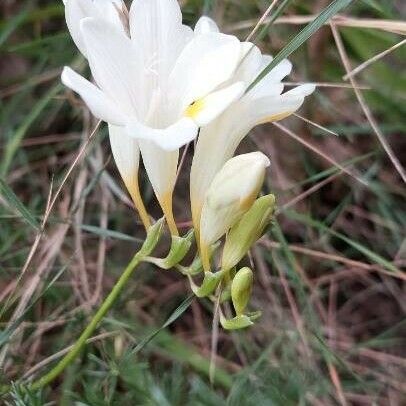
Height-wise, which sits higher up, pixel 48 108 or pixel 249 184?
pixel 249 184

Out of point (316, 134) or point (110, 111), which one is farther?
point (316, 134)

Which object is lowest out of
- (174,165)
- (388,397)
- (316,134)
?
(388,397)

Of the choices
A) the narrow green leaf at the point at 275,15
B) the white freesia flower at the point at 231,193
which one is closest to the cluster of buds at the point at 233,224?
the white freesia flower at the point at 231,193

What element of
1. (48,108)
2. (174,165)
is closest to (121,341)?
(174,165)

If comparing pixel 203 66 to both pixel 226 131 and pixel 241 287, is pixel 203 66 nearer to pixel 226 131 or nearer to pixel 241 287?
pixel 226 131

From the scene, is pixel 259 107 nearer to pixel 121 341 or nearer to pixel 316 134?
pixel 121 341

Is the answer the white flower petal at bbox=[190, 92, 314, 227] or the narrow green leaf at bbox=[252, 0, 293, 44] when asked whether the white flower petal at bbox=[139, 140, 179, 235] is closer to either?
the white flower petal at bbox=[190, 92, 314, 227]

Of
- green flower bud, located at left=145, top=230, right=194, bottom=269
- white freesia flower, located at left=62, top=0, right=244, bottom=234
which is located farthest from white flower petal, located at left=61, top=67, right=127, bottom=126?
green flower bud, located at left=145, top=230, right=194, bottom=269
